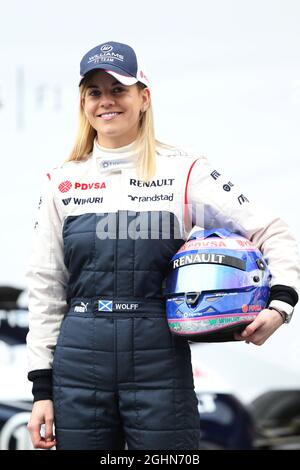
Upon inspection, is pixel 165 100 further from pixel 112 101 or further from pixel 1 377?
pixel 112 101

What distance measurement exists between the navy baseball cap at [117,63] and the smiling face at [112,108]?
0.07ft

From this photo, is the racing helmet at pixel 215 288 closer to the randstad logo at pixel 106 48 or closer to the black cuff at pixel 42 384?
the black cuff at pixel 42 384

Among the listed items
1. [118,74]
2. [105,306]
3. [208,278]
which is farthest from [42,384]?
[118,74]

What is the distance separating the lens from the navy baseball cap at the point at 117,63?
6.63 ft

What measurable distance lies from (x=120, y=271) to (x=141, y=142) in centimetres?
28

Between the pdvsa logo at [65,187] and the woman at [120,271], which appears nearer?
the woman at [120,271]

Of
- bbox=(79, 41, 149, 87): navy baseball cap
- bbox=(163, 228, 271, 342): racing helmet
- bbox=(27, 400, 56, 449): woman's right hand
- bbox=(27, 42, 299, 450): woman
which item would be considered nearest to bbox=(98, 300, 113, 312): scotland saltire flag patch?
bbox=(27, 42, 299, 450): woman

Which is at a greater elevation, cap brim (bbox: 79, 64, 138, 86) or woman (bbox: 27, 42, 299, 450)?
cap brim (bbox: 79, 64, 138, 86)

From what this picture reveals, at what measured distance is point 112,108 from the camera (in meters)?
2.04

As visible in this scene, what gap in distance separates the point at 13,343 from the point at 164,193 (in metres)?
1.80

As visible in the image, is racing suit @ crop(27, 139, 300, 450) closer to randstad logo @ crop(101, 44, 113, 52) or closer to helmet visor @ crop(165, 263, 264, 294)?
helmet visor @ crop(165, 263, 264, 294)

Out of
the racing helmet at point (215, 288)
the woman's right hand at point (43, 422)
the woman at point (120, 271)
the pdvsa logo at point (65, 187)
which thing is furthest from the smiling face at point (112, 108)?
the woman's right hand at point (43, 422)

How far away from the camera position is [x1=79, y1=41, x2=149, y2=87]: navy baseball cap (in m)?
2.02

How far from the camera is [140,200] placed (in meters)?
2.03
